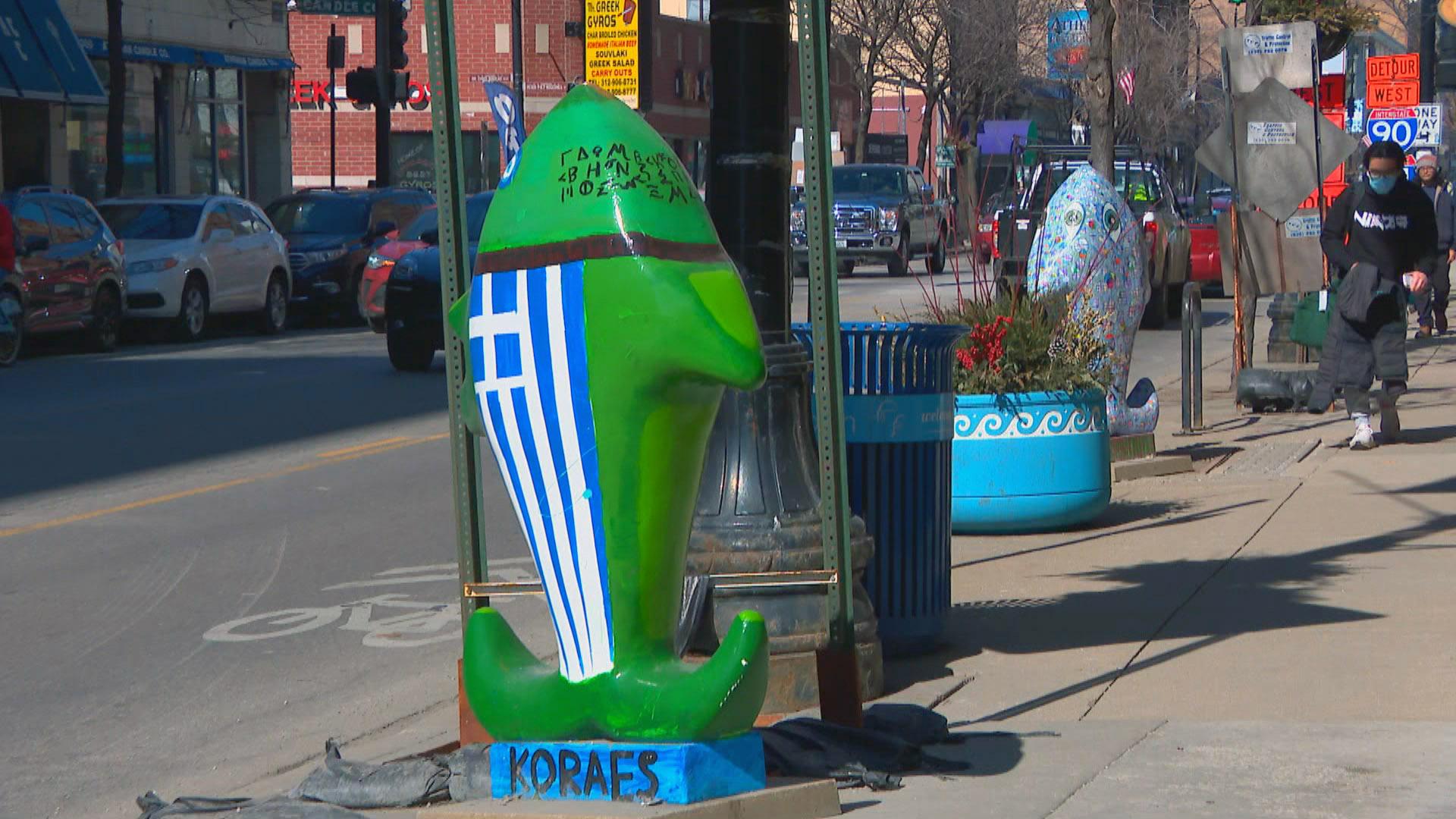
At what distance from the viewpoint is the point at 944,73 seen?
165 ft

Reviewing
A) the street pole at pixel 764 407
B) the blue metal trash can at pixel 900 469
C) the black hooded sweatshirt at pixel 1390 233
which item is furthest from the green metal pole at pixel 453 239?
the black hooded sweatshirt at pixel 1390 233

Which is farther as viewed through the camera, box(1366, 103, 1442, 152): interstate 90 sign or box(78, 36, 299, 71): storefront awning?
box(78, 36, 299, 71): storefront awning

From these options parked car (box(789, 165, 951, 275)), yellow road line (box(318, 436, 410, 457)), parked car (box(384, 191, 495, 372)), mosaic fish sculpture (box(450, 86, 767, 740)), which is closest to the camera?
mosaic fish sculpture (box(450, 86, 767, 740))

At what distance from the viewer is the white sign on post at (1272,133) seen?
599 inches

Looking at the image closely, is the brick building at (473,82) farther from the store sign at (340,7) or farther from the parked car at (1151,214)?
the parked car at (1151,214)

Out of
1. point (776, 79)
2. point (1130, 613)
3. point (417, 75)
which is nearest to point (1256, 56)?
point (1130, 613)

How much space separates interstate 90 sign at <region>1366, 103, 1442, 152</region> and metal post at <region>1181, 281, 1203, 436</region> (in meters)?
11.8

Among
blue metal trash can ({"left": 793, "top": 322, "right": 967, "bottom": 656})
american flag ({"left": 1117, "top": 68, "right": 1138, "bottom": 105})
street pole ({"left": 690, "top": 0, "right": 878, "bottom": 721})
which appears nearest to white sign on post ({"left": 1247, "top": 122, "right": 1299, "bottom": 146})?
blue metal trash can ({"left": 793, "top": 322, "right": 967, "bottom": 656})

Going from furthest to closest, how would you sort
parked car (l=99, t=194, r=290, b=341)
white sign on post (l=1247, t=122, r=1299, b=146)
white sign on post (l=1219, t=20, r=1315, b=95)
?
parked car (l=99, t=194, r=290, b=341)
white sign on post (l=1219, t=20, r=1315, b=95)
white sign on post (l=1247, t=122, r=1299, b=146)

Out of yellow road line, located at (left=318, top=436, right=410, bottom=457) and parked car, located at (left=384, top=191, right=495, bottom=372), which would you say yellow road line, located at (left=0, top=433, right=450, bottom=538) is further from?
parked car, located at (left=384, top=191, right=495, bottom=372)

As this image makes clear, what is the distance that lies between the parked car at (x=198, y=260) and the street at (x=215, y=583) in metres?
5.73

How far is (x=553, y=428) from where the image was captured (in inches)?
179


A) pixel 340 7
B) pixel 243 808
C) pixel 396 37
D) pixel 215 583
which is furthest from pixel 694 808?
pixel 340 7

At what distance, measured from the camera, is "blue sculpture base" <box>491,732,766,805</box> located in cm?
452
